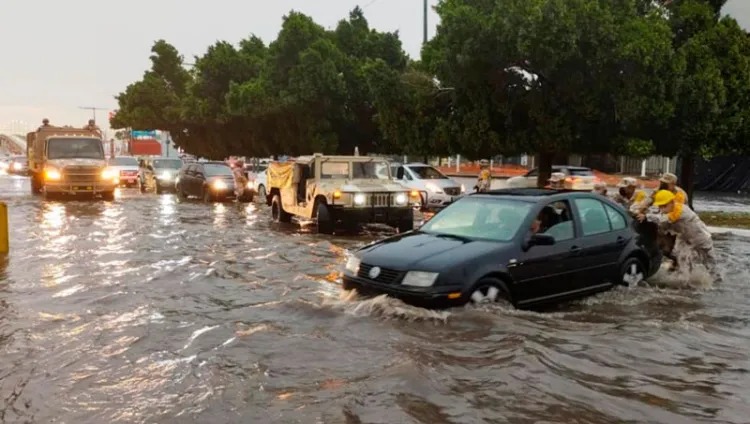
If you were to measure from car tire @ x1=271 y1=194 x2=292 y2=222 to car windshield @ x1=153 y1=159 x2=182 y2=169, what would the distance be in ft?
49.3

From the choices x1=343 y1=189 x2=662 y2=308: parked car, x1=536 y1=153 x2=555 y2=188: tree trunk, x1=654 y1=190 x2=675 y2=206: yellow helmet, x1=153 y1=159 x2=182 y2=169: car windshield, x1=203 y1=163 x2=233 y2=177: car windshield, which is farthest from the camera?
x1=153 y1=159 x2=182 y2=169: car windshield

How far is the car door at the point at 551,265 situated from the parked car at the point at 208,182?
18141 millimetres

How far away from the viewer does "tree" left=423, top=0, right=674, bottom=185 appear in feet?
57.1

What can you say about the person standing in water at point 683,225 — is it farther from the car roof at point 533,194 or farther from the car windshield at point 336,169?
the car windshield at point 336,169

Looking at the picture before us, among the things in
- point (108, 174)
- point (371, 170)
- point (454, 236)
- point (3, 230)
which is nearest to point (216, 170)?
point (108, 174)

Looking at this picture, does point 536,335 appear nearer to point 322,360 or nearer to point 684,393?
point 684,393

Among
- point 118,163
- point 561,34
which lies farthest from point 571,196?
point 118,163

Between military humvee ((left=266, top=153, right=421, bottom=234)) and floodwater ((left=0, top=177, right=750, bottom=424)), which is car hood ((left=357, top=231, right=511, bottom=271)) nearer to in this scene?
floodwater ((left=0, top=177, right=750, bottom=424))

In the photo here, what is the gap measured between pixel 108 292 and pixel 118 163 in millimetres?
28817

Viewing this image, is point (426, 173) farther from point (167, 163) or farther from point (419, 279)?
point (419, 279)

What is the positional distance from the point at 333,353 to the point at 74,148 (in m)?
21.5

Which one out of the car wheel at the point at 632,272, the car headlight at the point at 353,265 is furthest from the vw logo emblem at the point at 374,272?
the car wheel at the point at 632,272

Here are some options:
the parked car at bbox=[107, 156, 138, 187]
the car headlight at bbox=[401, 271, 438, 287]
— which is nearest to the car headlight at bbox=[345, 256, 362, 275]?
the car headlight at bbox=[401, 271, 438, 287]

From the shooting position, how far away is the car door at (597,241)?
26.6ft
